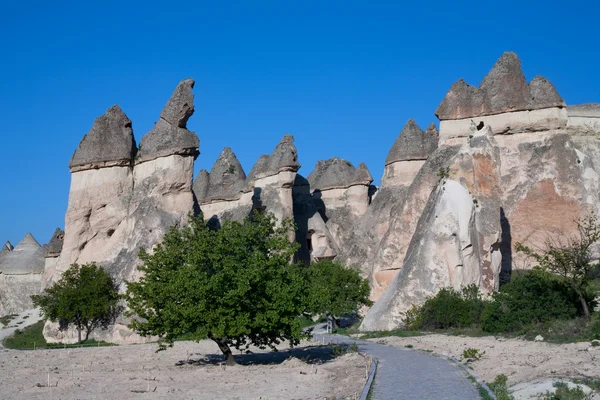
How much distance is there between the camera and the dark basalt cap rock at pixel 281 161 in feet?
119

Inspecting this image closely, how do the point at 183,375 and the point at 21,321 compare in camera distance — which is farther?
the point at 21,321

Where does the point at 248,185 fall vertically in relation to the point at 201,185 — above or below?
below

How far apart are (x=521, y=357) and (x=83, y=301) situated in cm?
1616

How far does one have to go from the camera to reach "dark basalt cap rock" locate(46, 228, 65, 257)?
109ft

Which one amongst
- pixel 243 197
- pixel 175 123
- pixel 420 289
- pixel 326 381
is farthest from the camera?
pixel 243 197

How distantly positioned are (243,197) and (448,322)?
72.3 feet

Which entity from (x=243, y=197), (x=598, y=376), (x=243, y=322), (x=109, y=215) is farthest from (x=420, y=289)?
(x=243, y=197)

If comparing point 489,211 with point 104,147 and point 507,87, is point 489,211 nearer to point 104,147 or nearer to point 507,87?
point 507,87

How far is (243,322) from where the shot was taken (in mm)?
14023

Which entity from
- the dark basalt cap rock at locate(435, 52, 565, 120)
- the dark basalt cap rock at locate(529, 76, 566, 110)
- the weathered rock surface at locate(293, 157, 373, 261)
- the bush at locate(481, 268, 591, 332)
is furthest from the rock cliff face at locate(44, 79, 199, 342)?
the dark basalt cap rock at locate(529, 76, 566, 110)

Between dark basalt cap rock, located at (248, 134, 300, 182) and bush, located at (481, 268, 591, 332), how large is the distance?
19194 millimetres

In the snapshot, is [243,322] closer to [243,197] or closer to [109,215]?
[109,215]

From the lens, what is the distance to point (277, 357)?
55.5ft

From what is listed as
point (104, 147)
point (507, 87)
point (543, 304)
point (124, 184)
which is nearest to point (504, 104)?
point (507, 87)
